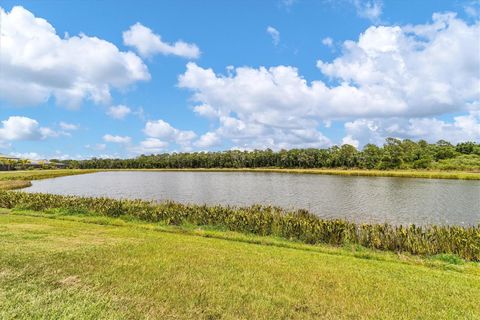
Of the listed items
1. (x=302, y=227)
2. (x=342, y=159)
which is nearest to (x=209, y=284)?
(x=302, y=227)

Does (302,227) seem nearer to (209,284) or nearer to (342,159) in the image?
(209,284)

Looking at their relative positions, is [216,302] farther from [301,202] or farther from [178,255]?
[301,202]

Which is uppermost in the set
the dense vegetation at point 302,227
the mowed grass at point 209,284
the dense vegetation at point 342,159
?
the dense vegetation at point 342,159

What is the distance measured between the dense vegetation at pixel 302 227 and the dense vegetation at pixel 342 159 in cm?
7771

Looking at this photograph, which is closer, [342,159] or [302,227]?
[302,227]

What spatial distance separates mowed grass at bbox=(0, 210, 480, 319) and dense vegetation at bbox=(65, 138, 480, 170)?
84.1 meters

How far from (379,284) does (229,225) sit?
9.59 m

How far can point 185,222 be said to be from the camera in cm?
1638

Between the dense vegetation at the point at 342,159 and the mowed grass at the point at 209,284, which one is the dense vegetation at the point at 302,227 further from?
the dense vegetation at the point at 342,159

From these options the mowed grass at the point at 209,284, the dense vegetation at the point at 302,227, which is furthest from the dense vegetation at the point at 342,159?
the mowed grass at the point at 209,284

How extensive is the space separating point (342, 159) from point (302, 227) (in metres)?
91.2

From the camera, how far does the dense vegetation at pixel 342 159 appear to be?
277ft

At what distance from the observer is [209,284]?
6.09m

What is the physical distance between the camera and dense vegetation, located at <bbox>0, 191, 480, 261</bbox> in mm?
11483
